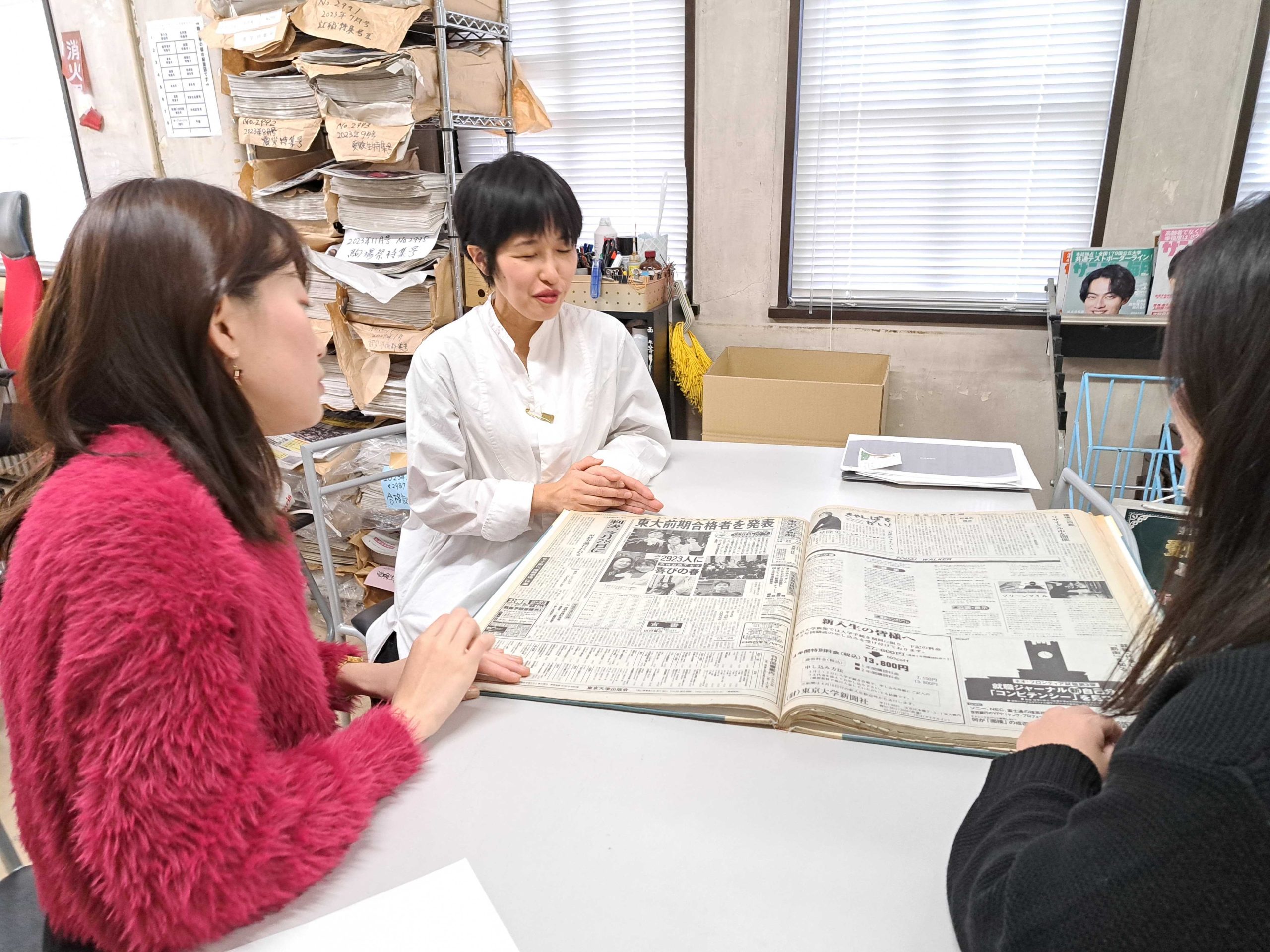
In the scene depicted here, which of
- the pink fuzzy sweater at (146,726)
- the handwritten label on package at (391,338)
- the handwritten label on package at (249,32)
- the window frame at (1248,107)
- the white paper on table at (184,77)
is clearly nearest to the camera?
the pink fuzzy sweater at (146,726)

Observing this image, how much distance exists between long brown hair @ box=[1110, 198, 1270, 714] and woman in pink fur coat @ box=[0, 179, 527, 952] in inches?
25.3

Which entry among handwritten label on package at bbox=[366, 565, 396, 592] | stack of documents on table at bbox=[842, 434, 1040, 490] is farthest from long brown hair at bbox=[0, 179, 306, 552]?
handwritten label on package at bbox=[366, 565, 396, 592]

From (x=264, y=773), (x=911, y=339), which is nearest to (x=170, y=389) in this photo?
(x=264, y=773)

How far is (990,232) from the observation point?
255 centimetres

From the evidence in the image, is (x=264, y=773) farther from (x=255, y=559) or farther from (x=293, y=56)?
(x=293, y=56)

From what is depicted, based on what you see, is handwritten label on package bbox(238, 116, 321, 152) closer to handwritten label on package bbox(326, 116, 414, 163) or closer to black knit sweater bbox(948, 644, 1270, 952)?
handwritten label on package bbox(326, 116, 414, 163)

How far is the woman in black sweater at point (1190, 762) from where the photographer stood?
416 mm

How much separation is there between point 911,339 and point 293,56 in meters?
2.06

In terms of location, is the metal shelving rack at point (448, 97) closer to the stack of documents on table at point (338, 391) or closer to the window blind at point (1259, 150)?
the stack of documents on table at point (338, 391)

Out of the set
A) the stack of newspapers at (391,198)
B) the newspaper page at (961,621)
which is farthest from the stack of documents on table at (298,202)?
the newspaper page at (961,621)

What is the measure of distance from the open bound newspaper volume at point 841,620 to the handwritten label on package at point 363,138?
4.96 ft

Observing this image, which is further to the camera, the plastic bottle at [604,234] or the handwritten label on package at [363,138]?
the plastic bottle at [604,234]

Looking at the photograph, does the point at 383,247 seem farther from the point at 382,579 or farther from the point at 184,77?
the point at 184,77

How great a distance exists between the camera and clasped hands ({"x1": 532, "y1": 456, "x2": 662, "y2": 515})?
138 centimetres
